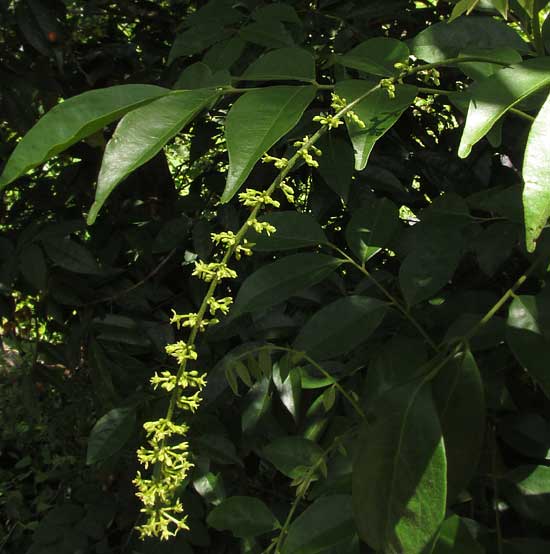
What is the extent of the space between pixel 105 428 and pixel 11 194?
2.44ft

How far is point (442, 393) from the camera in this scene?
646 mm

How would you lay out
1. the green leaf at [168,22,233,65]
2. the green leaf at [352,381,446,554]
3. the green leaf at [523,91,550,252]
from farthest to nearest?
1. the green leaf at [168,22,233,65]
2. the green leaf at [352,381,446,554]
3. the green leaf at [523,91,550,252]

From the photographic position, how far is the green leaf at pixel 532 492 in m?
0.84

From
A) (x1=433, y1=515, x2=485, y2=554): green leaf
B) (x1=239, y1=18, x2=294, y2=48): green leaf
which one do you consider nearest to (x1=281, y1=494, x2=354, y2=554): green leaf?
(x1=433, y1=515, x2=485, y2=554): green leaf

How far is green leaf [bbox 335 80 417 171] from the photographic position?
Answer: 0.58m

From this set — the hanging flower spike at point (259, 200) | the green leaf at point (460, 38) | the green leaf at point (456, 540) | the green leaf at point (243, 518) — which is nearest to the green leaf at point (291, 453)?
the green leaf at point (243, 518)

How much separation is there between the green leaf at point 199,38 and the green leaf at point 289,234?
1.00 ft

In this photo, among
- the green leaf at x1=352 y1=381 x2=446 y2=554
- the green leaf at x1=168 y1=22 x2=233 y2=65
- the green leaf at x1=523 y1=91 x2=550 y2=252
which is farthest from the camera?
the green leaf at x1=168 y1=22 x2=233 y2=65

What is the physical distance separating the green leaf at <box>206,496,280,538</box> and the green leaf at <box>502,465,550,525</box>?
0.29m

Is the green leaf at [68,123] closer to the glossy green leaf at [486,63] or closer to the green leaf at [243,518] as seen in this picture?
the glossy green leaf at [486,63]

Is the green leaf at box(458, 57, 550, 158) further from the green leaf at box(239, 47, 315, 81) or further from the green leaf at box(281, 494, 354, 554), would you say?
the green leaf at box(281, 494, 354, 554)

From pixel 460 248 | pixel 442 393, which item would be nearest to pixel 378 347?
pixel 460 248

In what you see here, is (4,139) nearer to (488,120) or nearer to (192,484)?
(192,484)

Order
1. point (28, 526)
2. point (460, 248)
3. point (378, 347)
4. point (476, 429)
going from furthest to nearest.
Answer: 1. point (28, 526)
2. point (378, 347)
3. point (460, 248)
4. point (476, 429)
